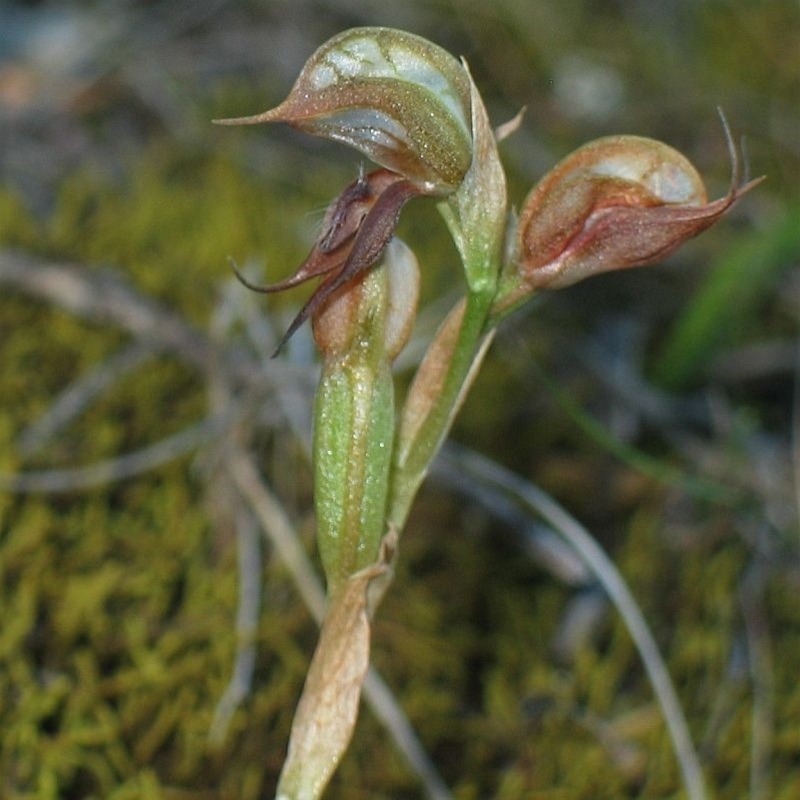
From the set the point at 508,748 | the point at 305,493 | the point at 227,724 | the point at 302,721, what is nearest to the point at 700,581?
the point at 508,748

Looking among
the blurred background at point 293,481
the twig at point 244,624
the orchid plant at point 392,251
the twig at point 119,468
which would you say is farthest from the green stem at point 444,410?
the twig at point 119,468

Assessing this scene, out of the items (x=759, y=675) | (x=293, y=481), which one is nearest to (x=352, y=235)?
(x=293, y=481)

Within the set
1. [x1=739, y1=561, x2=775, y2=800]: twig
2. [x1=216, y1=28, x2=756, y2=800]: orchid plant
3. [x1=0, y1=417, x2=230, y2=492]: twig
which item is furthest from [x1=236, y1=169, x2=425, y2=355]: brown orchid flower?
[x1=739, y1=561, x2=775, y2=800]: twig

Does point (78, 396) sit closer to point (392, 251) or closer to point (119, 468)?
point (119, 468)

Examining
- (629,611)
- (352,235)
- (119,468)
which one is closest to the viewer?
(352,235)

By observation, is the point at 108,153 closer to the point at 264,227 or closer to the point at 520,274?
the point at 264,227

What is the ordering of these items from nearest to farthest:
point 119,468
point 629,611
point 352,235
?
point 352,235 → point 629,611 → point 119,468

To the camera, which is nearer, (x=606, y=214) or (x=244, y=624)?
(x=606, y=214)
